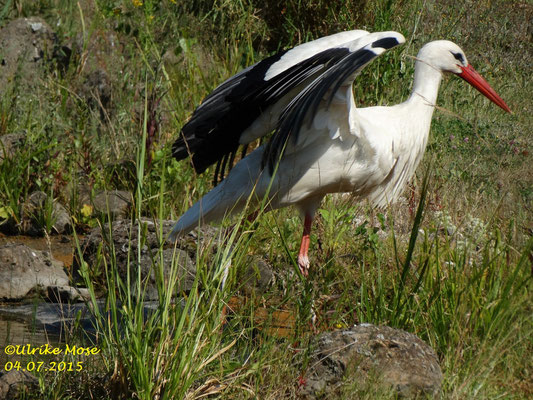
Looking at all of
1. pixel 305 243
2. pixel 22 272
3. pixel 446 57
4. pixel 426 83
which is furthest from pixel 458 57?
pixel 22 272

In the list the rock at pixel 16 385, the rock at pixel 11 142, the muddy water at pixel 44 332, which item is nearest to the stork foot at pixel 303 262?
the muddy water at pixel 44 332

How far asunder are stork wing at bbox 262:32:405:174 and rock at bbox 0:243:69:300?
159 cm

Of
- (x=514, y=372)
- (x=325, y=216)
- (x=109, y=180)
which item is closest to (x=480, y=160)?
(x=325, y=216)

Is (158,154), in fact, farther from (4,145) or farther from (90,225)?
(4,145)

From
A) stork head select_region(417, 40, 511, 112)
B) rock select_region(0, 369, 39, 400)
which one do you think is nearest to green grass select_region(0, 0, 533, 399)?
rock select_region(0, 369, 39, 400)

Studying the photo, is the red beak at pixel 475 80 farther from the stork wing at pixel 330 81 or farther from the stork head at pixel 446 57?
the stork wing at pixel 330 81

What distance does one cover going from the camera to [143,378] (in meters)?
2.53

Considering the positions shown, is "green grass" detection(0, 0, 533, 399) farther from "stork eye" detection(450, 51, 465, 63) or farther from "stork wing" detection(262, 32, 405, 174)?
"stork eye" detection(450, 51, 465, 63)

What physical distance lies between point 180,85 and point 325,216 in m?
2.67

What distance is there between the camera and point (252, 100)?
3721 mm

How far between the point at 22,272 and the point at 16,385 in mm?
1751

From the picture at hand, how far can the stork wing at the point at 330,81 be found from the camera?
3.48m

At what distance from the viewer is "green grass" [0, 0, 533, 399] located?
9.06 ft

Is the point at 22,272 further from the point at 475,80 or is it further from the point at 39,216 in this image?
the point at 475,80
